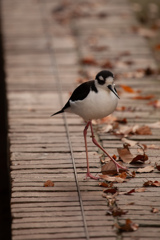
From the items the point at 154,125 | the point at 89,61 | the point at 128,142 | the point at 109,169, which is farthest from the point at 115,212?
the point at 89,61

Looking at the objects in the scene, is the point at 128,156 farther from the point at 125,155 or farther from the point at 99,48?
the point at 99,48

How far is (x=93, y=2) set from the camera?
1135 centimetres

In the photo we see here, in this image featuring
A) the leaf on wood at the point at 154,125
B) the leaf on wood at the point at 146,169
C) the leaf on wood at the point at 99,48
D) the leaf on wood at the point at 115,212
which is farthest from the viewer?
the leaf on wood at the point at 99,48

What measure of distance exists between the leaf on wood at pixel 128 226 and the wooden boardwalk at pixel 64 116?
35 mm

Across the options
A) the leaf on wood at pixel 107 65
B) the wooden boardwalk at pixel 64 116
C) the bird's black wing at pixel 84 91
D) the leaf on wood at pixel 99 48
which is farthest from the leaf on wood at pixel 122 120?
the leaf on wood at pixel 99 48

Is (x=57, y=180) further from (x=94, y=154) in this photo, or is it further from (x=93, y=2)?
(x=93, y=2)

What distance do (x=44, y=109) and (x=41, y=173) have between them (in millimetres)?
1804

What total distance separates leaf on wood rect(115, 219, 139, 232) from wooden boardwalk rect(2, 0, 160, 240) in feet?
0.11

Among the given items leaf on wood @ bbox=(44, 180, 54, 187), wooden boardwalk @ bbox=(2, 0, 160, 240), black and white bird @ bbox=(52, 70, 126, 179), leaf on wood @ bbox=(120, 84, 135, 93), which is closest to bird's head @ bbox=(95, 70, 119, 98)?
Answer: black and white bird @ bbox=(52, 70, 126, 179)

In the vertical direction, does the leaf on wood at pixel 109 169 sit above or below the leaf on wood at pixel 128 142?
above

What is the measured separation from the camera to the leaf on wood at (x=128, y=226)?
13.0 feet

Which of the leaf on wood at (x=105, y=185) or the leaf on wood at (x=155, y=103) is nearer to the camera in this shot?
the leaf on wood at (x=105, y=185)

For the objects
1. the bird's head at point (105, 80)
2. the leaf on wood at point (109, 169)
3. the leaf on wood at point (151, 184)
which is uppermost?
the bird's head at point (105, 80)

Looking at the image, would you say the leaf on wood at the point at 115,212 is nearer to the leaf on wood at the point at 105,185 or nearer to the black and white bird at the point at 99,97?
the leaf on wood at the point at 105,185
